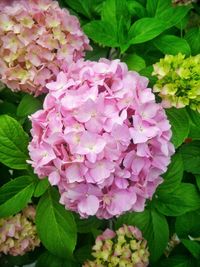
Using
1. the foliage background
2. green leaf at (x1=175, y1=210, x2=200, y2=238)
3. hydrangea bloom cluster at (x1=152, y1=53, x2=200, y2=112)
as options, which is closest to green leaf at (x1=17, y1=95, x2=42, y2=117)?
the foliage background

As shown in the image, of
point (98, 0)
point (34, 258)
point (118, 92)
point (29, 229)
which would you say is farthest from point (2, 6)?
point (34, 258)

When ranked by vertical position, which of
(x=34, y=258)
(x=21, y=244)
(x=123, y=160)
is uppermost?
(x=123, y=160)

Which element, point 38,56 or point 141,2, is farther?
point 141,2

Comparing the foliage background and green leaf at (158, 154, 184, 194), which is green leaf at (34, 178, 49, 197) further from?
green leaf at (158, 154, 184, 194)

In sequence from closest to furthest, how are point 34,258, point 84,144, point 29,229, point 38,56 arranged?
1. point 84,144
2. point 38,56
3. point 29,229
4. point 34,258

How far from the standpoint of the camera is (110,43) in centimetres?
94

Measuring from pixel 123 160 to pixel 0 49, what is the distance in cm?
32

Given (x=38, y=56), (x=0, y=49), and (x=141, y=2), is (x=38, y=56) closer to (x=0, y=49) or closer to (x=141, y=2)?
(x=0, y=49)

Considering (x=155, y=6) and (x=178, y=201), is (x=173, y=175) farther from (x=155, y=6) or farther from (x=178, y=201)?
(x=155, y=6)

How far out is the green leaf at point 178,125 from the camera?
33.9 inches

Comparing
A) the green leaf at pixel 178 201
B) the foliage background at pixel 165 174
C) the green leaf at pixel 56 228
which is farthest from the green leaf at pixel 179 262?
the green leaf at pixel 56 228

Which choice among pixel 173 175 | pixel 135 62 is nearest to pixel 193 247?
pixel 173 175

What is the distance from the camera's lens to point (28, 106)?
0.96 m

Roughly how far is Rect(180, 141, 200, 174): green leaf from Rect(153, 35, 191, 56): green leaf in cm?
18
